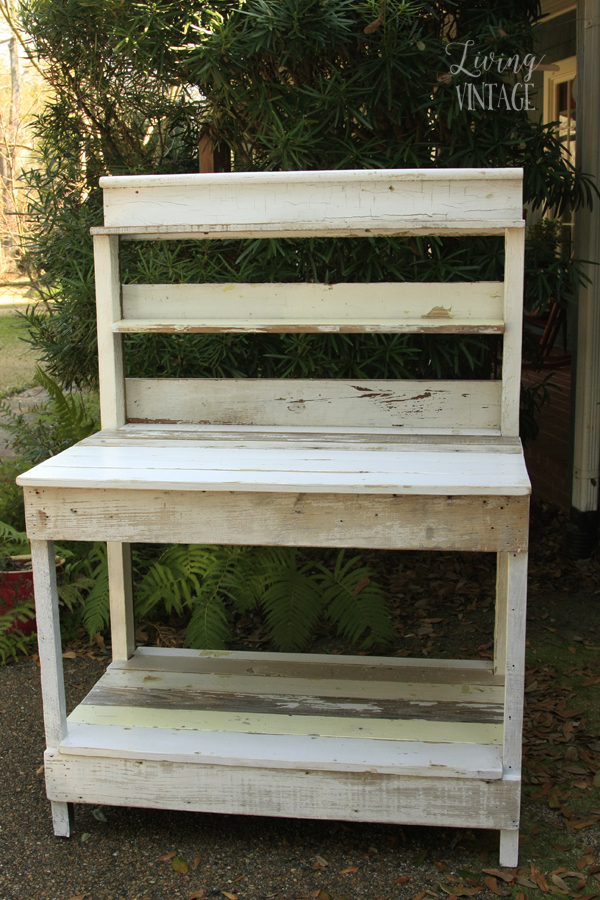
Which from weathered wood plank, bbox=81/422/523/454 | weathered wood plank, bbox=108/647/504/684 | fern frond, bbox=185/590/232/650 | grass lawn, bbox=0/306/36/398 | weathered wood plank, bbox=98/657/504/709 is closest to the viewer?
weathered wood plank, bbox=81/422/523/454

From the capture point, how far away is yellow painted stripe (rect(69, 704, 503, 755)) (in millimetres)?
2199

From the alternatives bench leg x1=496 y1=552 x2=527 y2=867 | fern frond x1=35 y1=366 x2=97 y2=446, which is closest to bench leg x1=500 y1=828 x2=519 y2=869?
bench leg x1=496 y1=552 x2=527 y2=867

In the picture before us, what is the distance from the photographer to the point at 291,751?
2145 millimetres

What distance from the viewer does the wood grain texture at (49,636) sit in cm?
213

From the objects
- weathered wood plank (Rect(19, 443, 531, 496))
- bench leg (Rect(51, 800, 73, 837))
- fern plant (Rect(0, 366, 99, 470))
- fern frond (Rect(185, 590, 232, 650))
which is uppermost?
weathered wood plank (Rect(19, 443, 531, 496))

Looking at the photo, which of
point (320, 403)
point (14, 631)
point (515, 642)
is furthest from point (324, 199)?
point (14, 631)

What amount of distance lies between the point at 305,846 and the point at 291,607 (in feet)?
3.10

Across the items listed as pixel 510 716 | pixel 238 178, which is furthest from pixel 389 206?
pixel 510 716

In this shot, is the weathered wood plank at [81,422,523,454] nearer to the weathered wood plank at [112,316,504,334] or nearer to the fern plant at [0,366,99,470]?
the weathered wood plank at [112,316,504,334]

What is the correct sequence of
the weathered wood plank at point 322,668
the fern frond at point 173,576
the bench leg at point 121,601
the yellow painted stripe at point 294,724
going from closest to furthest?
1. the yellow painted stripe at point 294,724
2. the weathered wood plank at point 322,668
3. the bench leg at point 121,601
4. the fern frond at point 173,576

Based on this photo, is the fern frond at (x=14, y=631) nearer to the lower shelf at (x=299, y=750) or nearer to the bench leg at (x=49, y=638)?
the lower shelf at (x=299, y=750)

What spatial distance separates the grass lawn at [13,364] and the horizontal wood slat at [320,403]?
4.51 metres

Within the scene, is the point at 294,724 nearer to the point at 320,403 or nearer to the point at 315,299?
the point at 320,403

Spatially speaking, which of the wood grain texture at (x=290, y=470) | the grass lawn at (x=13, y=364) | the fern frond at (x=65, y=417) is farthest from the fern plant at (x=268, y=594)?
the grass lawn at (x=13, y=364)
